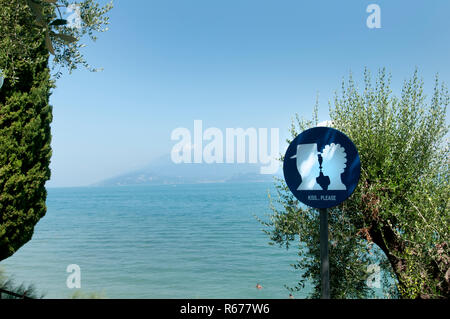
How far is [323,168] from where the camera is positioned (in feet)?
13.8

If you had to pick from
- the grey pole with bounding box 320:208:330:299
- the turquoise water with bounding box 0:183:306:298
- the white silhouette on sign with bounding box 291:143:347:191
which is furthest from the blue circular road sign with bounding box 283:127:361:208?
the turquoise water with bounding box 0:183:306:298

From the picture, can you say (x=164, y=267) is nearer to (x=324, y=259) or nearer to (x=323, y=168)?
(x=324, y=259)

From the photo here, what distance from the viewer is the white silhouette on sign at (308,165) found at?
4254mm

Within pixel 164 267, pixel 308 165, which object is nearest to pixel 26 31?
pixel 308 165

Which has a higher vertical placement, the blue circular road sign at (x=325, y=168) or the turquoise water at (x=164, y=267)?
the blue circular road sign at (x=325, y=168)

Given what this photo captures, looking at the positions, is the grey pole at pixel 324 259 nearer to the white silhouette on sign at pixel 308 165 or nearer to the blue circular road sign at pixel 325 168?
the blue circular road sign at pixel 325 168

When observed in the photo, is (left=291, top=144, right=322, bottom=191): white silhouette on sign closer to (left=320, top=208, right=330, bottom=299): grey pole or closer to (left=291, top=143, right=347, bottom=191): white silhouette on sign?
(left=291, top=143, right=347, bottom=191): white silhouette on sign

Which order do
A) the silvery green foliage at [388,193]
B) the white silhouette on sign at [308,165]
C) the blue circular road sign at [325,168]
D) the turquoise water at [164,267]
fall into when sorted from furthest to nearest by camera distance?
1. the turquoise water at [164,267]
2. the silvery green foliage at [388,193]
3. the white silhouette on sign at [308,165]
4. the blue circular road sign at [325,168]

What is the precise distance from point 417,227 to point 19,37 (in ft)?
34.0

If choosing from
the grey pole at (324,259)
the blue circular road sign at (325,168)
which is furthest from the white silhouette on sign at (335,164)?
the grey pole at (324,259)

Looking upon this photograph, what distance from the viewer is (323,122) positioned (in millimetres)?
8945

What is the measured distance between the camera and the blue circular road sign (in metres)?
4.14

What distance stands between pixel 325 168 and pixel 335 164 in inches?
5.3

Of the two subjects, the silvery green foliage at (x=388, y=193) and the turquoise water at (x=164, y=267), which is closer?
the silvery green foliage at (x=388, y=193)
